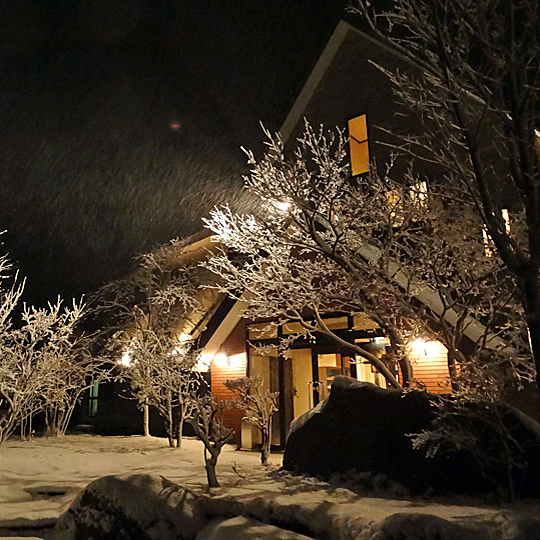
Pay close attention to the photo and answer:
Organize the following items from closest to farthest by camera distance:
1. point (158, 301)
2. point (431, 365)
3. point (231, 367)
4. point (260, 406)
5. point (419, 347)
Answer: point (260, 406), point (431, 365), point (419, 347), point (231, 367), point (158, 301)

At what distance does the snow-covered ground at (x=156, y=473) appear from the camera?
5410 mm

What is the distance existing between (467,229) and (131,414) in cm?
1426

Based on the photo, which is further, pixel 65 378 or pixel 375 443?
pixel 65 378

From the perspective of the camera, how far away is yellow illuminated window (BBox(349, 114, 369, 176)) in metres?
12.9

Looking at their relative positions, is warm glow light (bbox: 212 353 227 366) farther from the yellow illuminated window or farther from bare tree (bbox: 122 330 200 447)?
the yellow illuminated window

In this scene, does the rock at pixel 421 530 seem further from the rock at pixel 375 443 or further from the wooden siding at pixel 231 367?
the wooden siding at pixel 231 367

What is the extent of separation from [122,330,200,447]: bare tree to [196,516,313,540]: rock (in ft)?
16.8

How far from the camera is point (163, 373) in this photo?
1126 centimetres

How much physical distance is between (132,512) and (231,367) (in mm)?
8062

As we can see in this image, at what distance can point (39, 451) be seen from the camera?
11562 mm

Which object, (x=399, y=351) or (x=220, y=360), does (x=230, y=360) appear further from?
(x=399, y=351)

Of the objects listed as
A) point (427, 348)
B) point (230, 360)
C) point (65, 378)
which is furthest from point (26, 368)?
point (427, 348)

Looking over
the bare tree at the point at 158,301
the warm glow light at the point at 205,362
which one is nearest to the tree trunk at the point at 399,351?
the warm glow light at the point at 205,362

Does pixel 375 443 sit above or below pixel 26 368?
below
